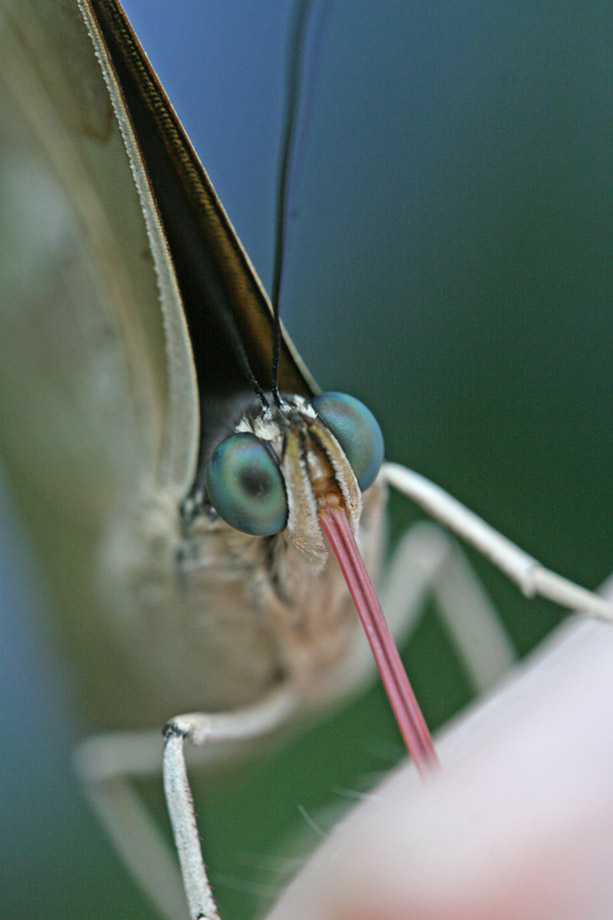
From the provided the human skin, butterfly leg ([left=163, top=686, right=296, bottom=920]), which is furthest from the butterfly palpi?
the human skin

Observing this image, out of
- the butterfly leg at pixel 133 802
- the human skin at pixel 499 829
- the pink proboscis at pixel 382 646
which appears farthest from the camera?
the butterfly leg at pixel 133 802

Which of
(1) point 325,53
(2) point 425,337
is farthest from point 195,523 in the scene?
(1) point 325,53

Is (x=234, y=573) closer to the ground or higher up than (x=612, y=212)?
closer to the ground

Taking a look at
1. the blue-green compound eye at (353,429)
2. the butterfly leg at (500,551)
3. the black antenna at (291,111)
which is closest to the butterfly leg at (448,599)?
the butterfly leg at (500,551)

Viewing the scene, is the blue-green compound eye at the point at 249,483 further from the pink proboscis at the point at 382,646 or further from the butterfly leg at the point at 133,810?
the butterfly leg at the point at 133,810

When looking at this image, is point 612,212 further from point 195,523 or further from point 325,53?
point 195,523

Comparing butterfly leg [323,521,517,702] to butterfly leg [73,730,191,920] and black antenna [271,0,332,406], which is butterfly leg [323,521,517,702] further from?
black antenna [271,0,332,406]

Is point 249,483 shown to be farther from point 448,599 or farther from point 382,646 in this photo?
point 448,599

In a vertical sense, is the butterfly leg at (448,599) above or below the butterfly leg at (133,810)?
above
